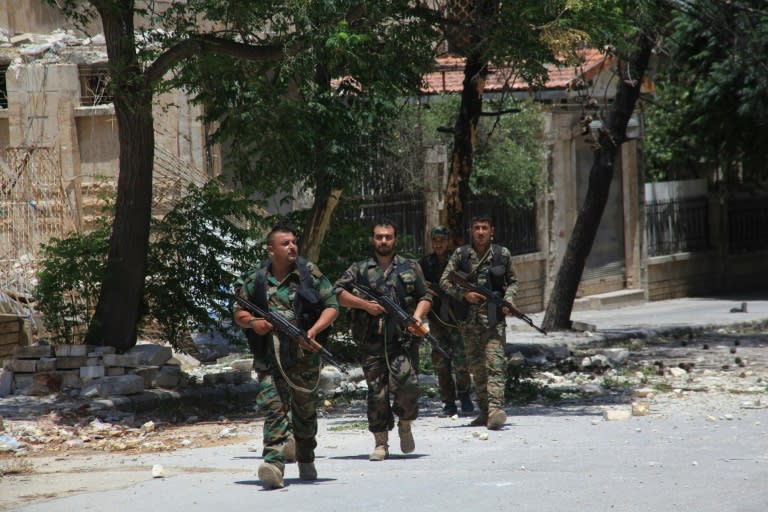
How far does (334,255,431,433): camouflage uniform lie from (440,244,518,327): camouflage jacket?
156 cm

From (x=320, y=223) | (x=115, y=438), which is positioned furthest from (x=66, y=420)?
(x=320, y=223)

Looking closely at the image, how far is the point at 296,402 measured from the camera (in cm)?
771

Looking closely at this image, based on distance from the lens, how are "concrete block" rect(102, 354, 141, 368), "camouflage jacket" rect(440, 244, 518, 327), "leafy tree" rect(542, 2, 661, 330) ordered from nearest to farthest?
"camouflage jacket" rect(440, 244, 518, 327), "concrete block" rect(102, 354, 141, 368), "leafy tree" rect(542, 2, 661, 330)

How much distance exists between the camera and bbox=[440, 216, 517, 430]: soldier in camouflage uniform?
995 cm

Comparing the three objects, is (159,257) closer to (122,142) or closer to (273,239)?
(122,142)

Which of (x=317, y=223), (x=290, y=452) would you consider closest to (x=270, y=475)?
(x=290, y=452)

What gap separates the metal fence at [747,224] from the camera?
27297 millimetres

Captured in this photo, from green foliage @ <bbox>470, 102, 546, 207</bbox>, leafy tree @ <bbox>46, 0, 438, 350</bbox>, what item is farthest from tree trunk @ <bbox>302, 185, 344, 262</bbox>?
green foliage @ <bbox>470, 102, 546, 207</bbox>

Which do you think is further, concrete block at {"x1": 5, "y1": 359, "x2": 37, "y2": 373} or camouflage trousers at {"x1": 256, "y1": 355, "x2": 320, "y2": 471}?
concrete block at {"x1": 5, "y1": 359, "x2": 37, "y2": 373}

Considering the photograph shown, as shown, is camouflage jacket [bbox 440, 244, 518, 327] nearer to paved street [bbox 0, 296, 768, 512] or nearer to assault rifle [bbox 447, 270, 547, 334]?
assault rifle [bbox 447, 270, 547, 334]

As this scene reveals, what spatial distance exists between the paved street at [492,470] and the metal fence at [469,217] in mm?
7420

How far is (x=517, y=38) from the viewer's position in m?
11.7

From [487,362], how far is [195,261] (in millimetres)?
4412

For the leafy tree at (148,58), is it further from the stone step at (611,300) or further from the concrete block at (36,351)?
the stone step at (611,300)
